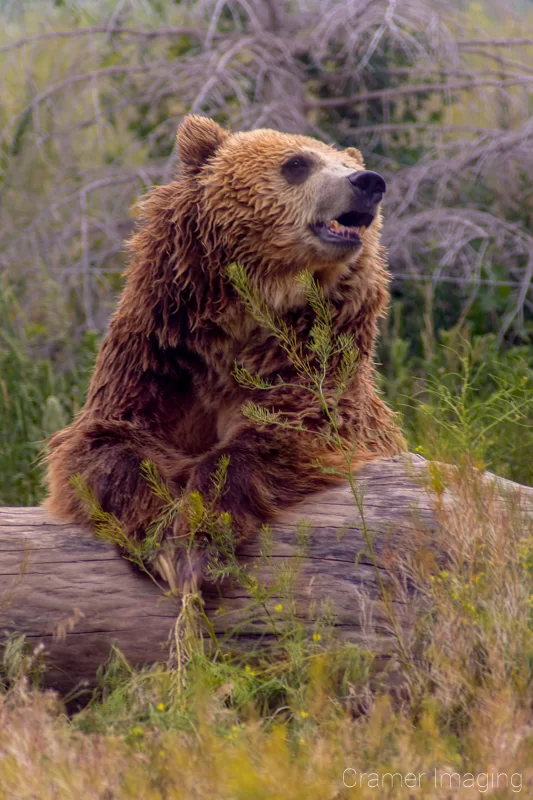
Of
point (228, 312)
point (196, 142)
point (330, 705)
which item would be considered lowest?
point (330, 705)

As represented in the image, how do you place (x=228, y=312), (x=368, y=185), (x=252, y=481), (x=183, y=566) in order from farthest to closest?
(x=228, y=312) → (x=368, y=185) → (x=252, y=481) → (x=183, y=566)

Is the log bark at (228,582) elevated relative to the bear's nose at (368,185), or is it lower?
lower

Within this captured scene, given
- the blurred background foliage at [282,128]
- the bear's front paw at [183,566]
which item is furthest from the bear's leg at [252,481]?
the blurred background foliage at [282,128]

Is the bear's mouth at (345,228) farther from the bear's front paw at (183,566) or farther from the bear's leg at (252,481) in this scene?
the bear's front paw at (183,566)

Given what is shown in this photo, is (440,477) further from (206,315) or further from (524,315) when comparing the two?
(524,315)

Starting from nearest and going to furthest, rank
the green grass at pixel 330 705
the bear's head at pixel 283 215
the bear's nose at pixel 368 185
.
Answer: the green grass at pixel 330 705
the bear's nose at pixel 368 185
the bear's head at pixel 283 215

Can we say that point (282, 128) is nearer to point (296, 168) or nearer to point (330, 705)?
point (296, 168)

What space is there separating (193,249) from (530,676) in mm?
1898

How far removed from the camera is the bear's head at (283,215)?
3555 millimetres

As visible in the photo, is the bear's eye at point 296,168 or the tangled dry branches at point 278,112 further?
the tangled dry branches at point 278,112

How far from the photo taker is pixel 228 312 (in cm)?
359

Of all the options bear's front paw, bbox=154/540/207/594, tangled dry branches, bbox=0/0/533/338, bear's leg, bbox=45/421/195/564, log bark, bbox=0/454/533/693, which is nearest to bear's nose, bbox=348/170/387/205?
log bark, bbox=0/454/533/693

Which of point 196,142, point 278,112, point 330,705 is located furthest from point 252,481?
point 278,112

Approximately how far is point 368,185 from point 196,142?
0.71 metres
